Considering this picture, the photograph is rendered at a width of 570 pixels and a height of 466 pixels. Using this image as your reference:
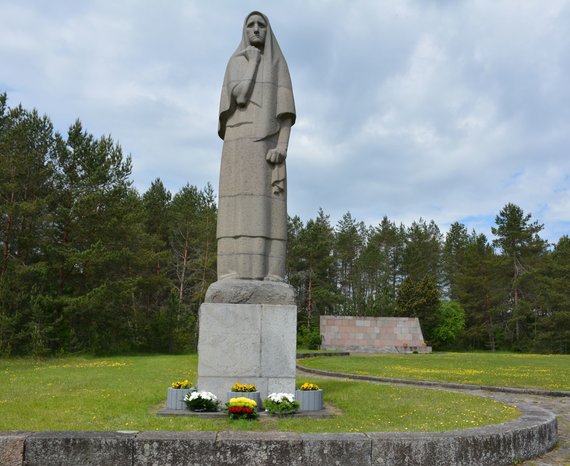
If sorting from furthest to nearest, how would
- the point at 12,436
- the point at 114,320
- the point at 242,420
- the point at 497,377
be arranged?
the point at 114,320
the point at 497,377
the point at 242,420
the point at 12,436

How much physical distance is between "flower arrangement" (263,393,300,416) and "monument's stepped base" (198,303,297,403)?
57 cm

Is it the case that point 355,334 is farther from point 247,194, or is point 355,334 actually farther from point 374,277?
point 247,194

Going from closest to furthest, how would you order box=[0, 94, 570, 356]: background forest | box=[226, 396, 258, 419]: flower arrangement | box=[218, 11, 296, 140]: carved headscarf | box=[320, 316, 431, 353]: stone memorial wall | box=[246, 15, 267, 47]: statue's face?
1. box=[226, 396, 258, 419]: flower arrangement
2. box=[218, 11, 296, 140]: carved headscarf
3. box=[246, 15, 267, 47]: statue's face
4. box=[0, 94, 570, 356]: background forest
5. box=[320, 316, 431, 353]: stone memorial wall

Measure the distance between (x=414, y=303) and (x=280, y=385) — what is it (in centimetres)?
4337

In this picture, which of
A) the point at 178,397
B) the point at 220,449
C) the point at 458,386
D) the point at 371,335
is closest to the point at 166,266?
the point at 371,335

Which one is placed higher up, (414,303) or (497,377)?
(414,303)

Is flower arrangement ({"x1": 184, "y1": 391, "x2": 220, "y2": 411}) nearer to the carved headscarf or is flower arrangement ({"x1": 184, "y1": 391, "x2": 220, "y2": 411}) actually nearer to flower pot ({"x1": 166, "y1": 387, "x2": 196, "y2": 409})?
flower pot ({"x1": 166, "y1": 387, "x2": 196, "y2": 409})

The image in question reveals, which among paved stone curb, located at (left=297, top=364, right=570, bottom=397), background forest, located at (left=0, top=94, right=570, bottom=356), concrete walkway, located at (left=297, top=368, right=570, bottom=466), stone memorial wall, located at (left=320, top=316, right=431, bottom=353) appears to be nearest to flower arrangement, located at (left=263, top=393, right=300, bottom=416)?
concrete walkway, located at (left=297, top=368, right=570, bottom=466)

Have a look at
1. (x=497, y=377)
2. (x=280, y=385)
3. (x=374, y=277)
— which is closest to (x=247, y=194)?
(x=280, y=385)

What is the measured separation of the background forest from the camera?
26.0 m

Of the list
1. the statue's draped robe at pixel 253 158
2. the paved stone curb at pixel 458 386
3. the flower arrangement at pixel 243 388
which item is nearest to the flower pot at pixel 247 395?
the flower arrangement at pixel 243 388

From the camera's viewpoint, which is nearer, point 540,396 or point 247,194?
point 247,194

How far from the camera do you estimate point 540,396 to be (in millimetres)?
12328

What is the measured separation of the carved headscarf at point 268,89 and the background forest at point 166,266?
59.3 feet
